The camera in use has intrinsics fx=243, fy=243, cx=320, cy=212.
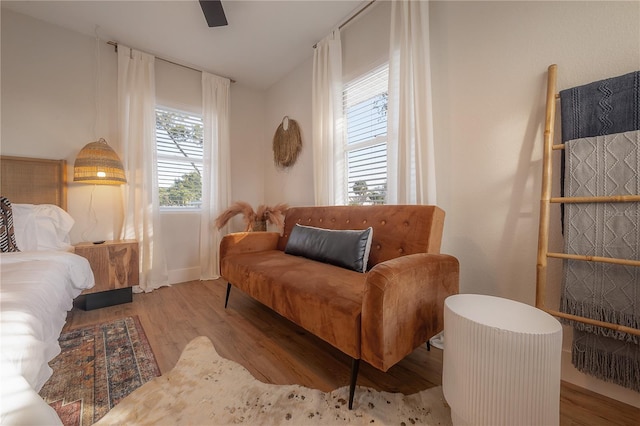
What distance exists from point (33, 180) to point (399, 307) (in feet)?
10.6

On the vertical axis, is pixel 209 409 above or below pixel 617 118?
below

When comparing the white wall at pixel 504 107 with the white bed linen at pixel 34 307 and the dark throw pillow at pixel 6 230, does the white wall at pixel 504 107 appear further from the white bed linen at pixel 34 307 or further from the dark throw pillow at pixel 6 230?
the dark throw pillow at pixel 6 230

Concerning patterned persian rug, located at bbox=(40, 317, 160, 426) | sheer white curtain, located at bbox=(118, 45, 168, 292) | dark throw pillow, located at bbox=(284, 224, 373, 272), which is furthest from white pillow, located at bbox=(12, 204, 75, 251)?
dark throw pillow, located at bbox=(284, 224, 373, 272)

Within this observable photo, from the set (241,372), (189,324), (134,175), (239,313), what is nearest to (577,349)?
(241,372)

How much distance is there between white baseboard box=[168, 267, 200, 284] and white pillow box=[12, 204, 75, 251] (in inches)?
41.1

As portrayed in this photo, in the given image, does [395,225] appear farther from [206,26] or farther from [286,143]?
[206,26]

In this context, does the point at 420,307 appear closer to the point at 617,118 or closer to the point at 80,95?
the point at 617,118

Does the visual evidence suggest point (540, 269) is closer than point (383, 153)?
Yes

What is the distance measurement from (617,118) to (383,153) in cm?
133

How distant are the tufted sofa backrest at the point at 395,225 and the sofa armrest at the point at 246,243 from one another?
67 cm

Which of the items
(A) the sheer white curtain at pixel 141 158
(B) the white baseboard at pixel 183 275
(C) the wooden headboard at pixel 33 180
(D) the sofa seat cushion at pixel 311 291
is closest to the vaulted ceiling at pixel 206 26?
(A) the sheer white curtain at pixel 141 158

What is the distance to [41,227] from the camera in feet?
6.54

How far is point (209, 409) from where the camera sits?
42.2 inches

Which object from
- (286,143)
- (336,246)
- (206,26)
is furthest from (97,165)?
(336,246)
